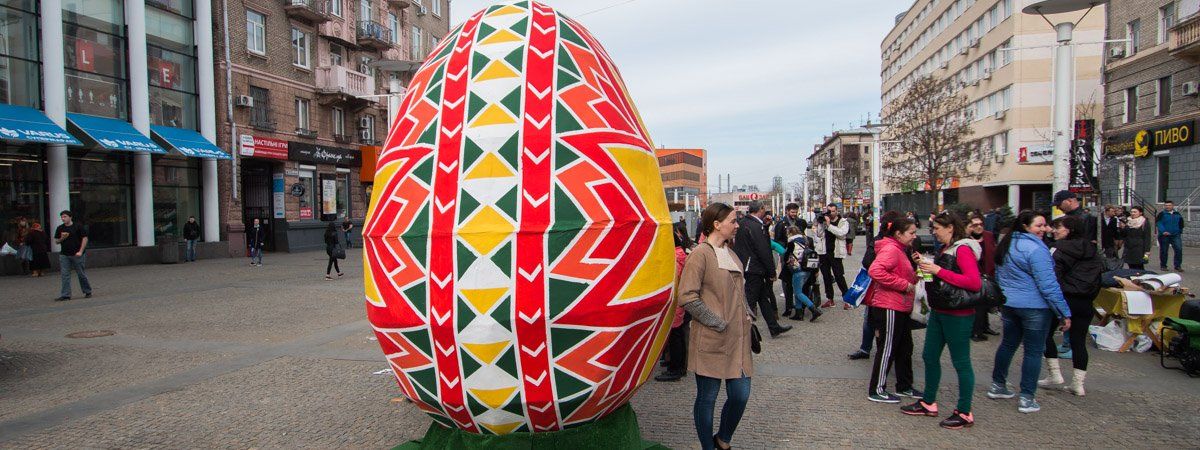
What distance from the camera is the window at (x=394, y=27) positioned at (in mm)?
33250

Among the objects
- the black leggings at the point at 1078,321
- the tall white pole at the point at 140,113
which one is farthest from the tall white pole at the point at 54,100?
the black leggings at the point at 1078,321

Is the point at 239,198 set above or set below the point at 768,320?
above

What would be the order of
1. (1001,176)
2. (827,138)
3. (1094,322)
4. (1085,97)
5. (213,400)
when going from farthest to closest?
1. (827,138)
2. (1001,176)
3. (1085,97)
4. (1094,322)
5. (213,400)

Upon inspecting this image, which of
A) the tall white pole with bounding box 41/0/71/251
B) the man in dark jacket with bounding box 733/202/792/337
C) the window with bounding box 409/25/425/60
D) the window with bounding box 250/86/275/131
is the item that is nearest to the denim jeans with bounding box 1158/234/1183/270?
the man in dark jacket with bounding box 733/202/792/337

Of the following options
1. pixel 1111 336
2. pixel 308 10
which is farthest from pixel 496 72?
pixel 308 10

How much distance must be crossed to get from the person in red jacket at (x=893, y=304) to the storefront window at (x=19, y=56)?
21.2m

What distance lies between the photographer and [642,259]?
10.8ft

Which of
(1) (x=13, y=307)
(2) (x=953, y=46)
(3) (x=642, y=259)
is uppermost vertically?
(2) (x=953, y=46)

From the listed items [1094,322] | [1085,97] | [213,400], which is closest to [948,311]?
[1094,322]

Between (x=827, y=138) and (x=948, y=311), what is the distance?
123 m

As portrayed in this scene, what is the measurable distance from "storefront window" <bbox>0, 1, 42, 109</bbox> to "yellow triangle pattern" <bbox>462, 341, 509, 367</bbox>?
2058 centimetres

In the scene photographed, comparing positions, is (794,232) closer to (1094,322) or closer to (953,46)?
(1094,322)

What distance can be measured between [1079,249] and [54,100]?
22.5 m

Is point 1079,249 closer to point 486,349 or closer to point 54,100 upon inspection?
point 486,349
